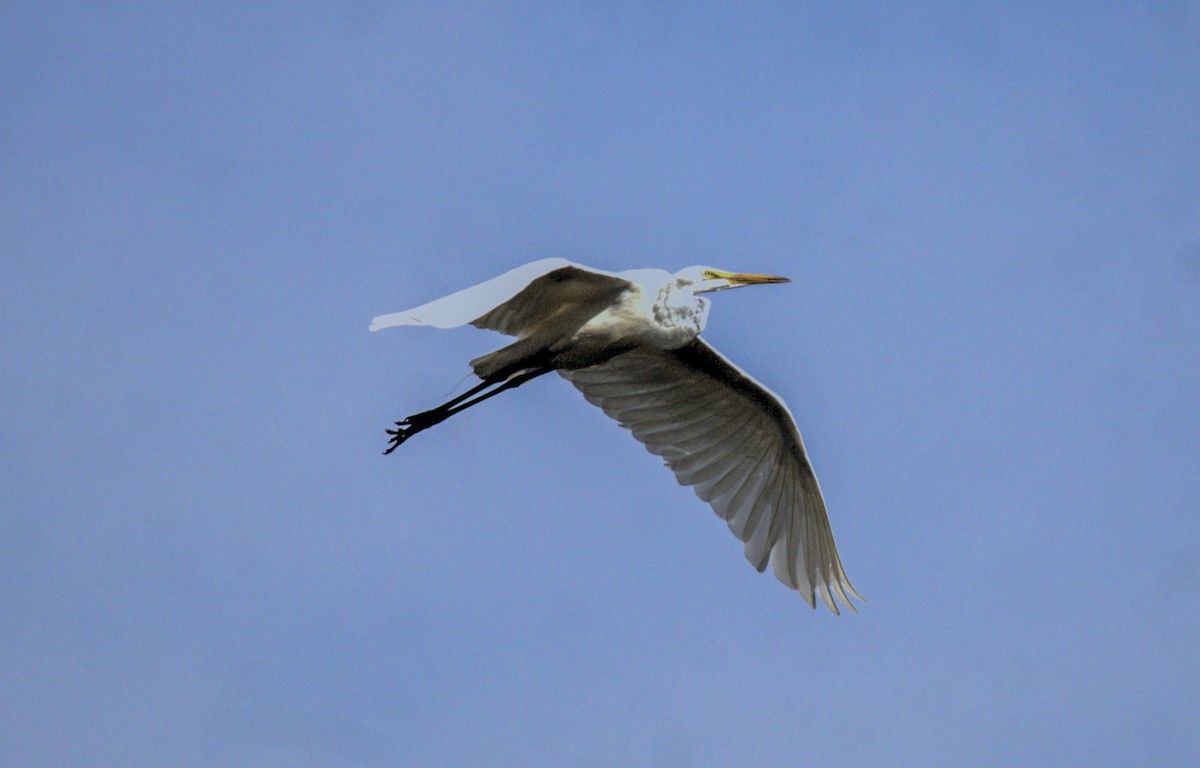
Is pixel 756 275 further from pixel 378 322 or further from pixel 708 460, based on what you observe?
pixel 378 322

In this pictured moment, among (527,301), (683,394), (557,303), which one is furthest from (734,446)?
(527,301)

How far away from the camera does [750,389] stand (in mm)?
8844

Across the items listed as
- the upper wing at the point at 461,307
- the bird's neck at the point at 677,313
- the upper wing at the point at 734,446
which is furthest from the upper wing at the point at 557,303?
the upper wing at the point at 734,446

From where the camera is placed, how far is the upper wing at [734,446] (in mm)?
8820

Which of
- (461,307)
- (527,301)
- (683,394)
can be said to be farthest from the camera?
(683,394)

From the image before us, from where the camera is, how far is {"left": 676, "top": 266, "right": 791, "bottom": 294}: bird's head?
26.2 feet

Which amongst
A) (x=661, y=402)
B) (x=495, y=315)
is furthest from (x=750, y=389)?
(x=495, y=315)

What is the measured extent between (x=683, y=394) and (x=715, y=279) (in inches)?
42.6

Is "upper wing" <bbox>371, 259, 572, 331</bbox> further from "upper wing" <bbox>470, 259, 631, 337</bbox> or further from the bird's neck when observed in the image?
the bird's neck

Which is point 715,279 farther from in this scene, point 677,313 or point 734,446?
point 734,446

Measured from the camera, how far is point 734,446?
916 centimetres

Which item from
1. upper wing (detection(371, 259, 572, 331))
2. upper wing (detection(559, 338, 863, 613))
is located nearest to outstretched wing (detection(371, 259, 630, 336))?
upper wing (detection(371, 259, 572, 331))

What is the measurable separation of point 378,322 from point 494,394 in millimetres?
1851

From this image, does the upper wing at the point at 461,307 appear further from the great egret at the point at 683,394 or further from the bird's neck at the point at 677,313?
the bird's neck at the point at 677,313
